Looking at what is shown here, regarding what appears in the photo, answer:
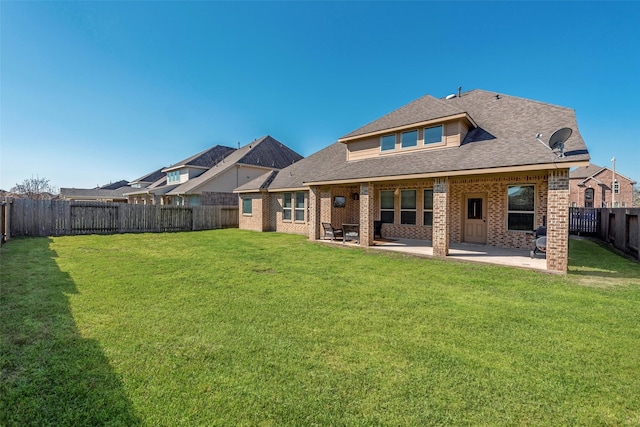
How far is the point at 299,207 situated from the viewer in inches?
694

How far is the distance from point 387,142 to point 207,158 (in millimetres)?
23971

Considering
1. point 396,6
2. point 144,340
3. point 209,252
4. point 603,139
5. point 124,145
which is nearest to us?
point 144,340

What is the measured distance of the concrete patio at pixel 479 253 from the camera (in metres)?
8.52

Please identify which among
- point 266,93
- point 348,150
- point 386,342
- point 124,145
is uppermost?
point 266,93

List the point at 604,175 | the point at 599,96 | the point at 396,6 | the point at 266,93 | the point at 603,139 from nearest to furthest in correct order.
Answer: the point at 396,6 < the point at 599,96 < the point at 266,93 < the point at 603,139 < the point at 604,175

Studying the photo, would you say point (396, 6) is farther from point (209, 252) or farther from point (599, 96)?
point (599, 96)

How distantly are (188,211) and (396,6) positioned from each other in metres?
17.6

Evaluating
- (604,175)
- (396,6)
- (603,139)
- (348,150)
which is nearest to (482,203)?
(348,150)

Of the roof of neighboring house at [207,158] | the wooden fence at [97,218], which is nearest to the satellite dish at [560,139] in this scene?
the wooden fence at [97,218]

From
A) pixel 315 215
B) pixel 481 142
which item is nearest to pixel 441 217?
pixel 481 142

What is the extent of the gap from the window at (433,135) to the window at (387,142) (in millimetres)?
1506

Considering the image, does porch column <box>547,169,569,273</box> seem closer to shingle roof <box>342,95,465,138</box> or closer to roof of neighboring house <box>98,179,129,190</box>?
shingle roof <box>342,95,465,138</box>

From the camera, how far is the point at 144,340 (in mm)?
3621

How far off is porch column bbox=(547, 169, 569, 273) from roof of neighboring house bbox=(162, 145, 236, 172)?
2952 centimetres
